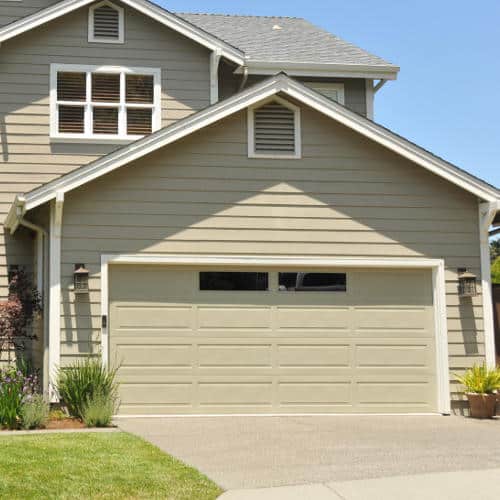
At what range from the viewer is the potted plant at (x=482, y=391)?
12.3m

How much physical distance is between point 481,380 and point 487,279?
5.52ft

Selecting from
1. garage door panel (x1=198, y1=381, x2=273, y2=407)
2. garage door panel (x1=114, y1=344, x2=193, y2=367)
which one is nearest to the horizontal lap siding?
garage door panel (x1=114, y1=344, x2=193, y2=367)

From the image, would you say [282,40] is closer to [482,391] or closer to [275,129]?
[275,129]

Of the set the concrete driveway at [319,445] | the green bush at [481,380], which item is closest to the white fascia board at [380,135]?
the green bush at [481,380]

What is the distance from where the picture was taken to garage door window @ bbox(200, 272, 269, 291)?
12664 millimetres

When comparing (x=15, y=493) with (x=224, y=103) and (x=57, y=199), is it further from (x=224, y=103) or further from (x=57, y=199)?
(x=224, y=103)

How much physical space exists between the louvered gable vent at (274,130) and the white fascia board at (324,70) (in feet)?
9.52

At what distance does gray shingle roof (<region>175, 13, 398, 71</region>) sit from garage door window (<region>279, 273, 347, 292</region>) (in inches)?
194

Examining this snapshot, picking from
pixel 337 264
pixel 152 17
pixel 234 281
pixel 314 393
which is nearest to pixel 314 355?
pixel 314 393

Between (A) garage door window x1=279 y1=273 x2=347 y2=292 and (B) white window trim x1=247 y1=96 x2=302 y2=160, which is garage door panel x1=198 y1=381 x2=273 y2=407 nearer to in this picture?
(A) garage door window x1=279 y1=273 x2=347 y2=292

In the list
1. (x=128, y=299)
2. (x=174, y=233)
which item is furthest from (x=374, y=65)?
(x=128, y=299)

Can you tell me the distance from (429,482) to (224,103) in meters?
7.00

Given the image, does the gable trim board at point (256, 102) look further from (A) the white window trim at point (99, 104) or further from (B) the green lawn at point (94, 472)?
(B) the green lawn at point (94, 472)

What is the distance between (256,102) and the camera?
12.7m
